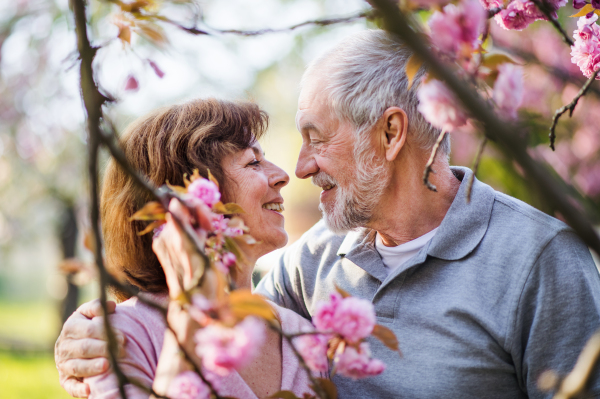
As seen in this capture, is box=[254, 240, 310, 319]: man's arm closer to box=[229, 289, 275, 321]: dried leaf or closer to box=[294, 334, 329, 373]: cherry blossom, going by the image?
box=[294, 334, 329, 373]: cherry blossom

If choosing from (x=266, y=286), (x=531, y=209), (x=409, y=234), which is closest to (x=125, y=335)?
(x=266, y=286)

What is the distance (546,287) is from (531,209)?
14.7 inches

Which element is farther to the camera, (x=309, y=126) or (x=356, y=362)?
(x=309, y=126)

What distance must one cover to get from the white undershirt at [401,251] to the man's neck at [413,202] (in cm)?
4

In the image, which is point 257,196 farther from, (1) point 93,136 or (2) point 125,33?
(1) point 93,136

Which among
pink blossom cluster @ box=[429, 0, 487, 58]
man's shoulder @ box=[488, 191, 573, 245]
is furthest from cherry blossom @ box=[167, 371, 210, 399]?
man's shoulder @ box=[488, 191, 573, 245]

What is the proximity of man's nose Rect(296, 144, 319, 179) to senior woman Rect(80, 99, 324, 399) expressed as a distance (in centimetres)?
21

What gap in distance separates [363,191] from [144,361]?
1.08 m

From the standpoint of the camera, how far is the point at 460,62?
920 millimetres

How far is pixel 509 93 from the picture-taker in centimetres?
93

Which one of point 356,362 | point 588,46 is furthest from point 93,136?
point 588,46

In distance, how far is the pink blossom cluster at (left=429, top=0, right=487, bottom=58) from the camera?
90 centimetres

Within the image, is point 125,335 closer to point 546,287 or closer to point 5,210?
point 546,287

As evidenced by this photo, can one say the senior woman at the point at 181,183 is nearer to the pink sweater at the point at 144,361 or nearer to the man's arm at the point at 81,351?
the pink sweater at the point at 144,361
